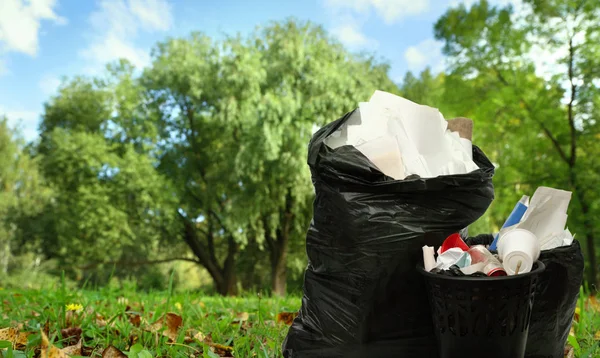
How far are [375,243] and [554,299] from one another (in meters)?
0.82

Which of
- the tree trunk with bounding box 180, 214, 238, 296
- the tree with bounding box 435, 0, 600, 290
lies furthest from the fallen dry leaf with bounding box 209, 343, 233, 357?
the tree trunk with bounding box 180, 214, 238, 296

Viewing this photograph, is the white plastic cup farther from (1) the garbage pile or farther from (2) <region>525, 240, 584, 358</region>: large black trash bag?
(2) <region>525, 240, 584, 358</region>: large black trash bag

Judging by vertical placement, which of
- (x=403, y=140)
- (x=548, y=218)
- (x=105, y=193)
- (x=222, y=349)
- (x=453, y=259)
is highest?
(x=105, y=193)

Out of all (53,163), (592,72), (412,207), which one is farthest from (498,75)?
(53,163)

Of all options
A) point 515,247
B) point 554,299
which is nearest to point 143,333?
point 515,247

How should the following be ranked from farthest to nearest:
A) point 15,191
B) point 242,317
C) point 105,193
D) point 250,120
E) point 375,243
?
point 15,191, point 105,193, point 250,120, point 242,317, point 375,243

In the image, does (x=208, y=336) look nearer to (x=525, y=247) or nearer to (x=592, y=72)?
(x=525, y=247)

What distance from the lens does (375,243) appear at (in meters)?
1.92

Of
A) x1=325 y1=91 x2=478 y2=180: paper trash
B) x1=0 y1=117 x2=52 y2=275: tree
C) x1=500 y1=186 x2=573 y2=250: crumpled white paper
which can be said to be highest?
x1=0 y1=117 x2=52 y2=275: tree

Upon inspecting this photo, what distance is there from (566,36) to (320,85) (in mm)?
6540

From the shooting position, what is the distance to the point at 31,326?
7.97 ft

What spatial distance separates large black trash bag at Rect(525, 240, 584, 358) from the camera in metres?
2.02

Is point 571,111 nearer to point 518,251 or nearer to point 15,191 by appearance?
point 518,251

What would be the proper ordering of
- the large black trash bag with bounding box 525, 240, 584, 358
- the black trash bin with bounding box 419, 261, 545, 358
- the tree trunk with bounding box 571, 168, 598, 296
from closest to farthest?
the black trash bin with bounding box 419, 261, 545, 358, the large black trash bag with bounding box 525, 240, 584, 358, the tree trunk with bounding box 571, 168, 598, 296
